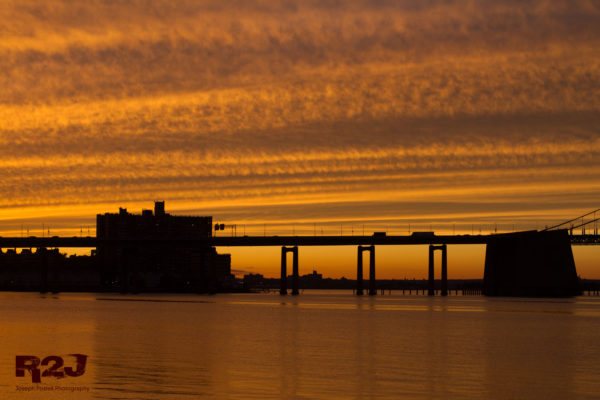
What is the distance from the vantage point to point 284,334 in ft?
248

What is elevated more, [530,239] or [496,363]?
[530,239]

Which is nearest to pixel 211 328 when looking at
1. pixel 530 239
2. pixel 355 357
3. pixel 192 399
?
pixel 355 357

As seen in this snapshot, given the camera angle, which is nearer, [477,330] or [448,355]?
[448,355]

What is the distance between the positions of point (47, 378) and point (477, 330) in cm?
5218

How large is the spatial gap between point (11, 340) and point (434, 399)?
39.2m

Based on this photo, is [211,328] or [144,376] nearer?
[144,376]

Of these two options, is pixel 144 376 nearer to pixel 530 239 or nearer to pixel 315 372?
pixel 315 372

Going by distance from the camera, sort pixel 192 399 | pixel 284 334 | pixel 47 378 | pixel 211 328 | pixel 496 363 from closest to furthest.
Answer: pixel 192 399, pixel 47 378, pixel 496 363, pixel 284 334, pixel 211 328

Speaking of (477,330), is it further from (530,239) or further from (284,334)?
(530,239)

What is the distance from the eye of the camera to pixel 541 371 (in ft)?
154

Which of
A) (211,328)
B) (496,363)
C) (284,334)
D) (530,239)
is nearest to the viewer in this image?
(496,363)

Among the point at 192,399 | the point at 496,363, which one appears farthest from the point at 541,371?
the point at 192,399

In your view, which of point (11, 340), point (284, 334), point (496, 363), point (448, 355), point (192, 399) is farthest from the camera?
point (284, 334)

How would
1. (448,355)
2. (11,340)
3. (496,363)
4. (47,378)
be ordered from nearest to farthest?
(47,378)
(496,363)
(448,355)
(11,340)
